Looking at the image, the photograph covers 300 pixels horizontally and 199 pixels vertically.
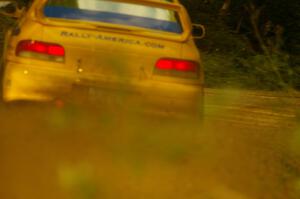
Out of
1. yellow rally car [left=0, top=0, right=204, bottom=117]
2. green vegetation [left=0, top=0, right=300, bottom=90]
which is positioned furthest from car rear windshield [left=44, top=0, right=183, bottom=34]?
green vegetation [left=0, top=0, right=300, bottom=90]

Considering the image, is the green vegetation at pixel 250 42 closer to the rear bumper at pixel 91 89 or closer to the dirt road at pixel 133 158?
the dirt road at pixel 133 158

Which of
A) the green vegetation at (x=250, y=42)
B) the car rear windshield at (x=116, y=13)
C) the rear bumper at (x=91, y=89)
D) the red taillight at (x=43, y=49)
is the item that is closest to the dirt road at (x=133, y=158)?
the rear bumper at (x=91, y=89)

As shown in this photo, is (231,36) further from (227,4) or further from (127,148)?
(127,148)

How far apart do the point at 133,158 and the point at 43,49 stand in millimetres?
1278

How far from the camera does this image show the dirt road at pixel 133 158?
5070 mm

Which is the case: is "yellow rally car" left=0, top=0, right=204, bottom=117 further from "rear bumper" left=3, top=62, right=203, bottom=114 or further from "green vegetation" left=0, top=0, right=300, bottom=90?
"green vegetation" left=0, top=0, right=300, bottom=90

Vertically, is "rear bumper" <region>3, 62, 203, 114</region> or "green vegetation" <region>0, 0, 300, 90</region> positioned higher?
"rear bumper" <region>3, 62, 203, 114</region>

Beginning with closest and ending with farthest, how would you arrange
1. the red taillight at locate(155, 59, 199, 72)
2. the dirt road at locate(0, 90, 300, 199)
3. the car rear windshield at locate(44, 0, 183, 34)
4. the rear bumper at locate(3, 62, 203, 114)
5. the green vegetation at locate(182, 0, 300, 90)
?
the dirt road at locate(0, 90, 300, 199) → the rear bumper at locate(3, 62, 203, 114) → the red taillight at locate(155, 59, 199, 72) → the car rear windshield at locate(44, 0, 183, 34) → the green vegetation at locate(182, 0, 300, 90)

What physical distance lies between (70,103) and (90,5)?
Result: 1.15 meters

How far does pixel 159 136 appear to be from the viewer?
6320 millimetres

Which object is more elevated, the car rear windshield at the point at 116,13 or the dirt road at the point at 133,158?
the car rear windshield at the point at 116,13

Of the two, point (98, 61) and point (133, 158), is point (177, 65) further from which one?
point (133, 158)

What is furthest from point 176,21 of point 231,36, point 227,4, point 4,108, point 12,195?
point 227,4

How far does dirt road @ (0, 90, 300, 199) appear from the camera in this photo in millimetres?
5070
